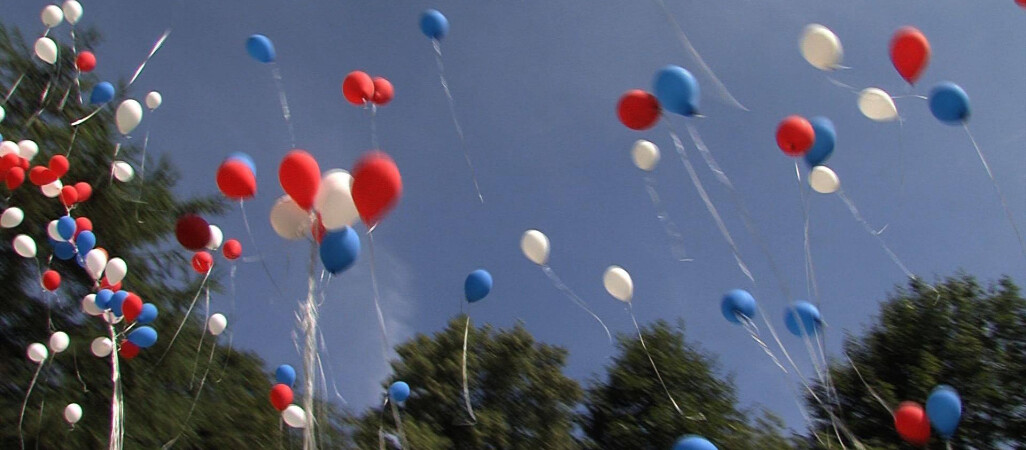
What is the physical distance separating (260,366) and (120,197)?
3387 millimetres

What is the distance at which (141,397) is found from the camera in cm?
986

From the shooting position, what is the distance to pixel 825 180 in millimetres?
6254

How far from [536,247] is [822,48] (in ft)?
9.40

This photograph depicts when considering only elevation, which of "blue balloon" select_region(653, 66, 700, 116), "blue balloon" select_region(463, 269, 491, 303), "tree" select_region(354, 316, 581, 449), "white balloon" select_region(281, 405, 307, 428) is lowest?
Result: "tree" select_region(354, 316, 581, 449)

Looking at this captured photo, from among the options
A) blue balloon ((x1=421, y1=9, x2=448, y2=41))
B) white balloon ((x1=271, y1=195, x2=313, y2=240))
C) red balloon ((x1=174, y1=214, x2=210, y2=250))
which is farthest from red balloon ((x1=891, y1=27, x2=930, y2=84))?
red balloon ((x1=174, y1=214, x2=210, y2=250))

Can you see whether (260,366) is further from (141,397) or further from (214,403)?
(141,397)

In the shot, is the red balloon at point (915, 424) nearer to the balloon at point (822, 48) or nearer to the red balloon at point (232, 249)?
the balloon at point (822, 48)

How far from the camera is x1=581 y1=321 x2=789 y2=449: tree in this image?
1366 centimetres

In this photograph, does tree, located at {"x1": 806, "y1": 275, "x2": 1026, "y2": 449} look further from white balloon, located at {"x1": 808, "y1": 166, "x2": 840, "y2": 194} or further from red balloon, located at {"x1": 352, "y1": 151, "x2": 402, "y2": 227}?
red balloon, located at {"x1": 352, "y1": 151, "x2": 402, "y2": 227}

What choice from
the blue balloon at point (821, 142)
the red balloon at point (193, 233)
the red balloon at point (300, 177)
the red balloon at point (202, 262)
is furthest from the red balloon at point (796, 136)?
the red balloon at point (202, 262)

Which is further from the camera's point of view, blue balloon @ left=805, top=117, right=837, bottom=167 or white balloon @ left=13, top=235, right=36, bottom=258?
white balloon @ left=13, top=235, right=36, bottom=258

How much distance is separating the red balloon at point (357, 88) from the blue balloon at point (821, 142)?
319cm

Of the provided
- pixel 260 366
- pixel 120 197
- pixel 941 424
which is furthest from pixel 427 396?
pixel 941 424

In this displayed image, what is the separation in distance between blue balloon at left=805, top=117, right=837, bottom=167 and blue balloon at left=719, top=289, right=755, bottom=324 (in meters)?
1.45
